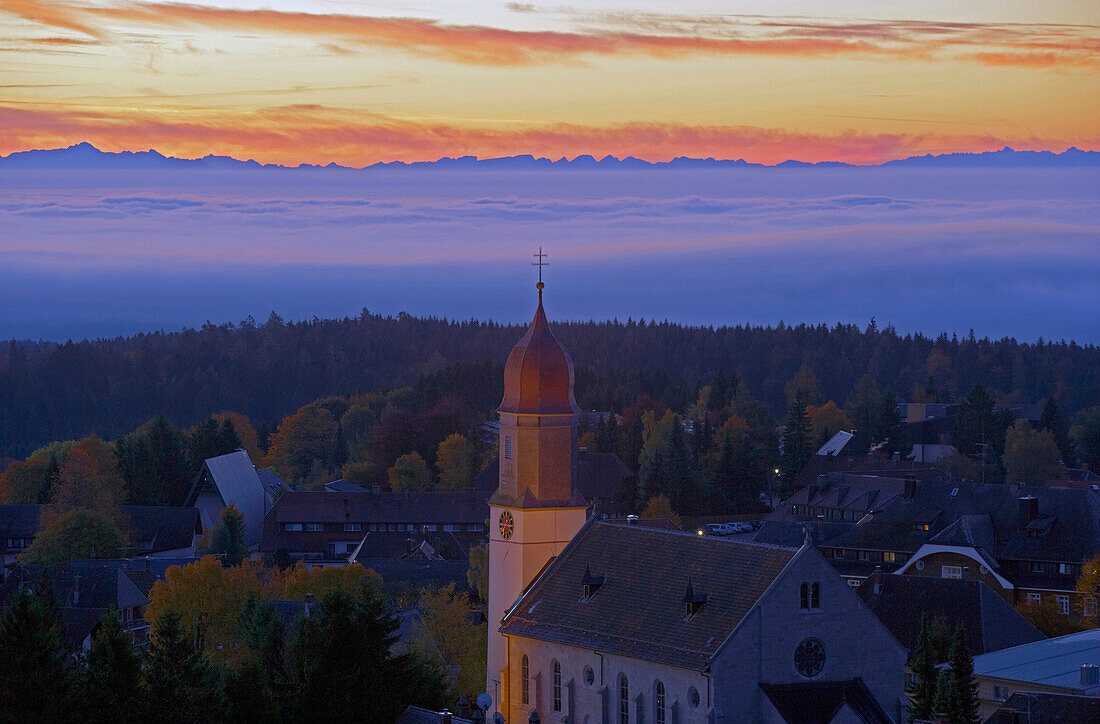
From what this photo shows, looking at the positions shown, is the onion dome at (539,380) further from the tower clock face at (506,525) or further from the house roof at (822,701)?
the house roof at (822,701)

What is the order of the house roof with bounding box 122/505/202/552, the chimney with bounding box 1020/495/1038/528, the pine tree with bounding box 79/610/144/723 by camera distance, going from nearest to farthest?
the pine tree with bounding box 79/610/144/723 < the chimney with bounding box 1020/495/1038/528 < the house roof with bounding box 122/505/202/552

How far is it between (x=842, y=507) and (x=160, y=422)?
68638 millimetres

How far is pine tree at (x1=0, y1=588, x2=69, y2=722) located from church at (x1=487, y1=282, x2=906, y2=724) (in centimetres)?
1905

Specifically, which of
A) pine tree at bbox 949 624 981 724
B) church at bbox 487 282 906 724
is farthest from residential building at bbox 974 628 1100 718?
church at bbox 487 282 906 724

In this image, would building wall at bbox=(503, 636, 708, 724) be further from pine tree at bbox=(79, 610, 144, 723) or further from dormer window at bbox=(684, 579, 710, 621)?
pine tree at bbox=(79, 610, 144, 723)

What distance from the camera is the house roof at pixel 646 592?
229 feet

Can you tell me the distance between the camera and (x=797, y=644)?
69.3m

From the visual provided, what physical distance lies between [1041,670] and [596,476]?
104 m

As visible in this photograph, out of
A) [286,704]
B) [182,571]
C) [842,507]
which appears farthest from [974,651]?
[842,507]

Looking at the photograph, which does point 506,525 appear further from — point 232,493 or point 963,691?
point 232,493

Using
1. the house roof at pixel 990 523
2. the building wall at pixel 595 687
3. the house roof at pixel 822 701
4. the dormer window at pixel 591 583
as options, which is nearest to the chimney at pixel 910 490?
the house roof at pixel 990 523

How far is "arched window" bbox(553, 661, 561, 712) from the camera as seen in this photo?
77.2 meters

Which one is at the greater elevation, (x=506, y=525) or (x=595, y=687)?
(x=506, y=525)

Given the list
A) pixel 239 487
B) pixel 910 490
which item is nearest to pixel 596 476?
pixel 239 487
